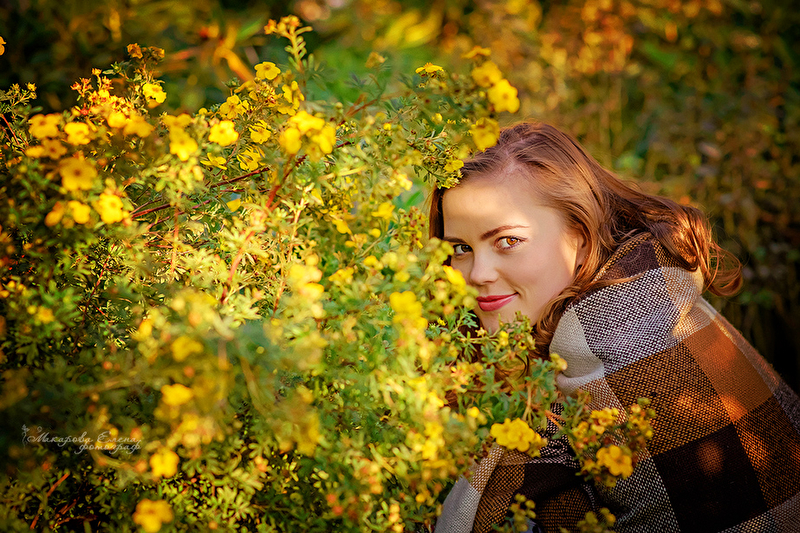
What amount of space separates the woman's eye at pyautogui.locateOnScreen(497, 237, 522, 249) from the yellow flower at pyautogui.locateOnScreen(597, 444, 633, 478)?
31.3 inches

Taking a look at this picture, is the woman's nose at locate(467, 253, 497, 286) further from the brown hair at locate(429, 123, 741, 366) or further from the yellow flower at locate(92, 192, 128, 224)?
the yellow flower at locate(92, 192, 128, 224)

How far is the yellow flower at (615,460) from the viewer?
928 mm

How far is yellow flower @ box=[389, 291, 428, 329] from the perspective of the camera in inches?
31.4

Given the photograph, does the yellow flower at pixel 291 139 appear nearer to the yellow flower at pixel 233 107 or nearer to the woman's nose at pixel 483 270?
the yellow flower at pixel 233 107

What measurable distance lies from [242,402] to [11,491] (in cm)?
35

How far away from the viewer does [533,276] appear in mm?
1678

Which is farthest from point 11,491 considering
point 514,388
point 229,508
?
point 514,388

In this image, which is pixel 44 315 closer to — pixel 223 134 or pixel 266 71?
pixel 223 134

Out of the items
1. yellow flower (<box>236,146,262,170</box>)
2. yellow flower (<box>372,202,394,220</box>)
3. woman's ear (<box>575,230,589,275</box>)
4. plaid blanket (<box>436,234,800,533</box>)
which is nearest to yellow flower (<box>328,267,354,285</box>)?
yellow flower (<box>372,202,394,220</box>)

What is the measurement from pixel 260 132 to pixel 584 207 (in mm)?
1069

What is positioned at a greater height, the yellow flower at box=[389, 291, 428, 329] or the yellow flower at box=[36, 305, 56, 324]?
the yellow flower at box=[36, 305, 56, 324]

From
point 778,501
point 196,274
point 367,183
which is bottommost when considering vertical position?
point 778,501

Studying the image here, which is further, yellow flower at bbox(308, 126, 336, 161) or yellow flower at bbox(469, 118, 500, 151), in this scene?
yellow flower at bbox(469, 118, 500, 151)

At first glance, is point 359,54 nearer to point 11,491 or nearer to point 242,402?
point 242,402
